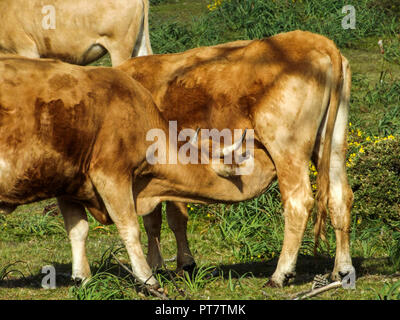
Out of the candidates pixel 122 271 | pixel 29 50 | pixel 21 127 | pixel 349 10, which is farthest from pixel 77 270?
pixel 349 10

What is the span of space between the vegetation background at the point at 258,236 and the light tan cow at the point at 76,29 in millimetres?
2369

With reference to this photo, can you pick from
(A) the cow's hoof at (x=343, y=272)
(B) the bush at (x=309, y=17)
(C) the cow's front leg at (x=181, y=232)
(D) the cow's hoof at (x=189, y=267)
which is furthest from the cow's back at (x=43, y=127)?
(B) the bush at (x=309, y=17)

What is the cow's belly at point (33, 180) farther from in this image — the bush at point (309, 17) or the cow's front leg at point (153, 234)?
the bush at point (309, 17)

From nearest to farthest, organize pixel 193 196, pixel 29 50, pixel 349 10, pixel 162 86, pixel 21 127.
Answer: pixel 21 127 < pixel 193 196 < pixel 162 86 < pixel 29 50 < pixel 349 10

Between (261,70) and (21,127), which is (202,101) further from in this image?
(21,127)

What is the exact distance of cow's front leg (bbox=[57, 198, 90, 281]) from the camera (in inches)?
320

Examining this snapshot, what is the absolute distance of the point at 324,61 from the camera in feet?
26.7

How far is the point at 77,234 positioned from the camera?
8.16 metres

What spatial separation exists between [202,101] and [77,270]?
1.92 metres

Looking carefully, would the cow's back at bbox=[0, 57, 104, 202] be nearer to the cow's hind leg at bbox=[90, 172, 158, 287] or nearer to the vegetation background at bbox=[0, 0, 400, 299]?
the cow's hind leg at bbox=[90, 172, 158, 287]

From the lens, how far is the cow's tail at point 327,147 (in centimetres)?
814

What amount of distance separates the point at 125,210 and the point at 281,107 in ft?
5.50
